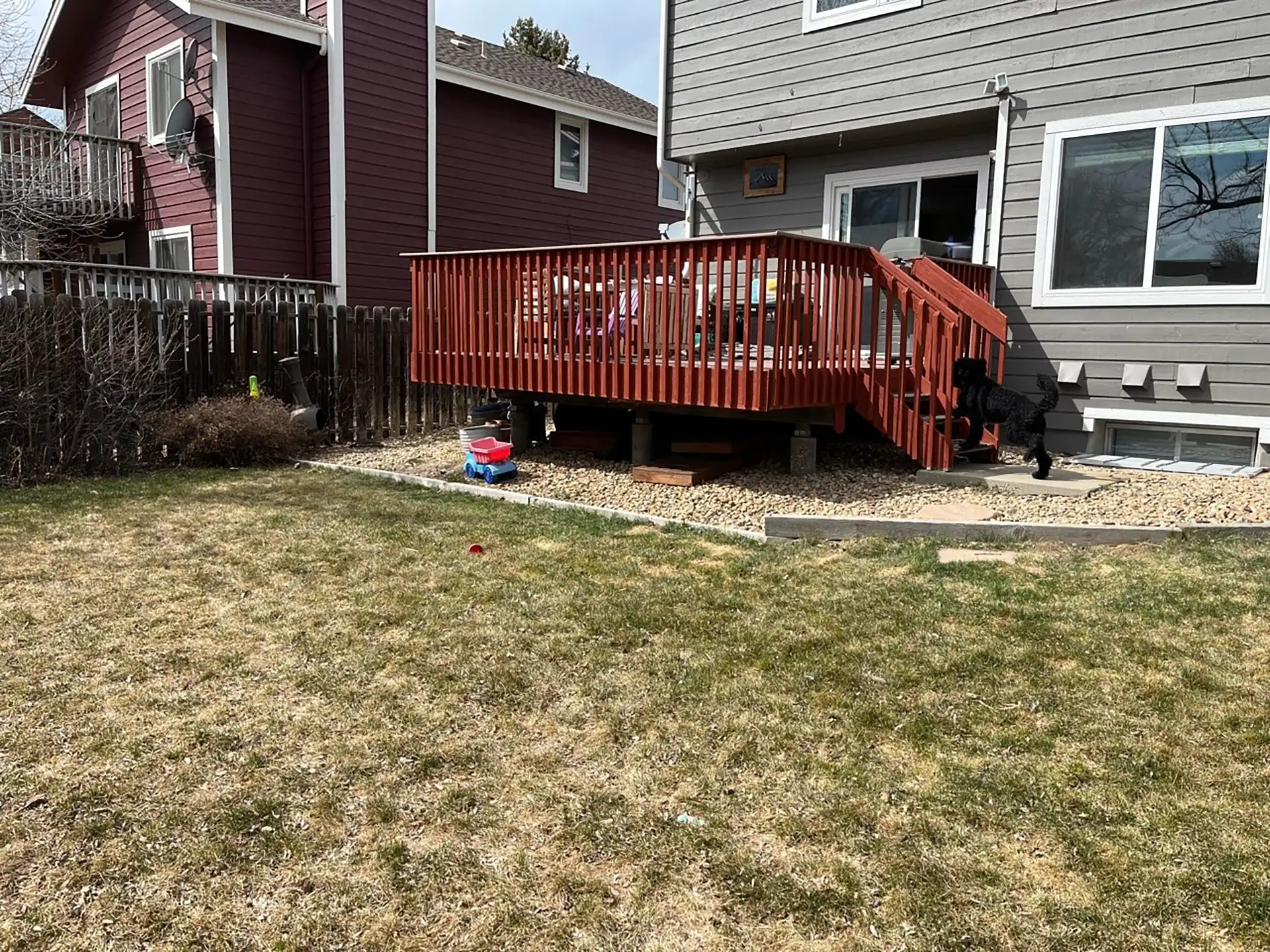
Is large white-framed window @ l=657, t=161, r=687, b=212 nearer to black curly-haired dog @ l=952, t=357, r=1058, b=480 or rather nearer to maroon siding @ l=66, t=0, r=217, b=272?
maroon siding @ l=66, t=0, r=217, b=272

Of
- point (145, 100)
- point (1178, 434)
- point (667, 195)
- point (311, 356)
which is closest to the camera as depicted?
point (1178, 434)

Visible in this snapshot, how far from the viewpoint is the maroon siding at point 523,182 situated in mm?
14945

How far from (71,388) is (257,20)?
7105mm

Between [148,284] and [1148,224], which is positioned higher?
[1148,224]

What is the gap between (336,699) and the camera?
329 centimetres

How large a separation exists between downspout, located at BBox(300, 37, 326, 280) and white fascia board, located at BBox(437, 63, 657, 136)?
2.03 m

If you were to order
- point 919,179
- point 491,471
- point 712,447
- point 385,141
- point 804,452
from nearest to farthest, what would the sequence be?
1. point 804,452
2. point 712,447
3. point 491,471
4. point 919,179
5. point 385,141

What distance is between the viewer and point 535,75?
16750 millimetres

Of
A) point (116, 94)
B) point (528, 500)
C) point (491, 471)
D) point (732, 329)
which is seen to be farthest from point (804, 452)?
point (116, 94)

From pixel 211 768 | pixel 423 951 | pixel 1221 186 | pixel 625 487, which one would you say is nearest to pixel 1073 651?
pixel 423 951

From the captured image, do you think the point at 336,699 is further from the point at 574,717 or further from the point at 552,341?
the point at 552,341

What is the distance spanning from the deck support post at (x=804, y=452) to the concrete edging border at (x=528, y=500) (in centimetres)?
134

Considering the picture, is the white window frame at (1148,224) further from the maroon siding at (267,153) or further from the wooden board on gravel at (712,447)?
the maroon siding at (267,153)

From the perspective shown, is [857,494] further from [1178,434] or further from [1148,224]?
[1148,224]
